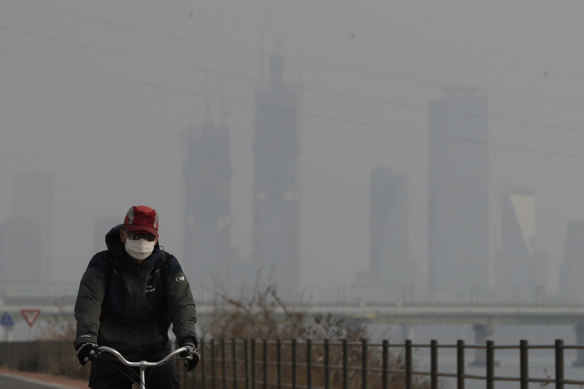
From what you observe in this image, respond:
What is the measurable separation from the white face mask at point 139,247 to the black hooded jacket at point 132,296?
110 mm

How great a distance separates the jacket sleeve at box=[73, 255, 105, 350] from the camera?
7694 mm

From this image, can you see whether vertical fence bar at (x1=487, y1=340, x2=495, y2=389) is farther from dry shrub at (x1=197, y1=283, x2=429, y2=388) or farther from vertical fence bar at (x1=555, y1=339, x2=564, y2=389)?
dry shrub at (x1=197, y1=283, x2=429, y2=388)

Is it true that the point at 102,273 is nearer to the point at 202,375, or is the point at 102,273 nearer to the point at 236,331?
the point at 202,375

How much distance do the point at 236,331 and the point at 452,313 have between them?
12680 cm

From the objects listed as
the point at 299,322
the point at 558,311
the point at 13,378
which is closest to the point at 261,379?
the point at 299,322

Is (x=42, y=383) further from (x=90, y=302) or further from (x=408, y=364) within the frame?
(x=90, y=302)

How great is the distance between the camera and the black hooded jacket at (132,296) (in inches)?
314

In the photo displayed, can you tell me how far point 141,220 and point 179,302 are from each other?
22.1 inches

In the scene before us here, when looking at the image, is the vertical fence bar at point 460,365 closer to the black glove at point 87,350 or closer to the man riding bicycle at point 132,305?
the man riding bicycle at point 132,305

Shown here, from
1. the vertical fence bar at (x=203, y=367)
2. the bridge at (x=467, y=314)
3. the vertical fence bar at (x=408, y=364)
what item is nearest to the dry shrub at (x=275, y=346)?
the vertical fence bar at (x=203, y=367)

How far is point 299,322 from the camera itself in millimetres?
29359

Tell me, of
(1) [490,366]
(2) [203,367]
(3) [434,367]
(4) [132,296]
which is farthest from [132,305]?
(2) [203,367]

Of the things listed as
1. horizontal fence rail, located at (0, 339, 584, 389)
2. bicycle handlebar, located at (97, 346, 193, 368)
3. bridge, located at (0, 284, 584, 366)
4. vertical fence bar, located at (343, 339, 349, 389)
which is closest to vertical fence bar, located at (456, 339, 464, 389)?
horizontal fence rail, located at (0, 339, 584, 389)

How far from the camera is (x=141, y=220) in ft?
25.4
